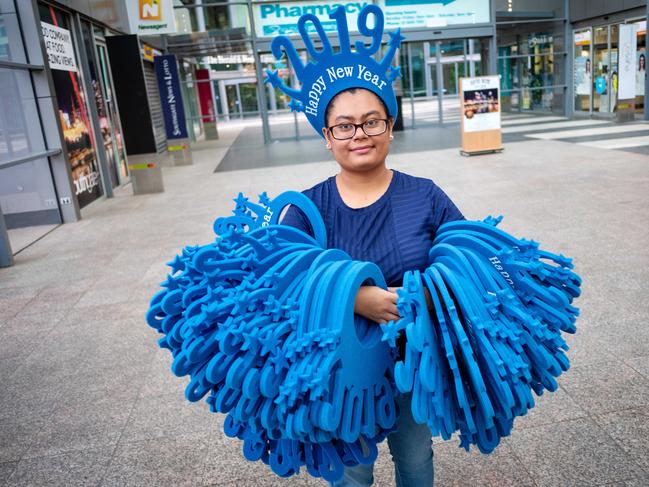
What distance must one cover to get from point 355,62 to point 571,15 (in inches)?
695

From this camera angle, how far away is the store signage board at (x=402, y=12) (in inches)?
616

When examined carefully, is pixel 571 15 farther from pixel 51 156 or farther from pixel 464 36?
pixel 51 156

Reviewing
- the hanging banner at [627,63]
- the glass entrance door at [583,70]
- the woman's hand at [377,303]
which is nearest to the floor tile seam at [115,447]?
the woman's hand at [377,303]

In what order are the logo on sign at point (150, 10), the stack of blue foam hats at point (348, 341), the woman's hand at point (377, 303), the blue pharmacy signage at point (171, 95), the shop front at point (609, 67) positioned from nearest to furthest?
the stack of blue foam hats at point (348, 341) → the woman's hand at point (377, 303) → the logo on sign at point (150, 10) → the blue pharmacy signage at point (171, 95) → the shop front at point (609, 67)

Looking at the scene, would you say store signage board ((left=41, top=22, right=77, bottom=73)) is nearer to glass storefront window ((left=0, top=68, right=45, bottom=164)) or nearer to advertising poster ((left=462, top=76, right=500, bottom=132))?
glass storefront window ((left=0, top=68, right=45, bottom=164))

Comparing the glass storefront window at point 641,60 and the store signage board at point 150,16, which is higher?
the store signage board at point 150,16

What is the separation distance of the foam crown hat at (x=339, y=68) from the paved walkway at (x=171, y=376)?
5.47 ft

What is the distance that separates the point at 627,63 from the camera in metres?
14.0

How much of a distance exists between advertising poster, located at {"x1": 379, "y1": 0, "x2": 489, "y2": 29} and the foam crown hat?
1519 centimetres

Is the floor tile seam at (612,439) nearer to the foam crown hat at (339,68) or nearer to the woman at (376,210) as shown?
the woman at (376,210)

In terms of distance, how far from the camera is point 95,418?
10.1 feet

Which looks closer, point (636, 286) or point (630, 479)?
point (630, 479)

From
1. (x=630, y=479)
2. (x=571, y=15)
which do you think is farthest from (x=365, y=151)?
(x=571, y=15)

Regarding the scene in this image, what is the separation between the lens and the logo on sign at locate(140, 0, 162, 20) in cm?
1193
